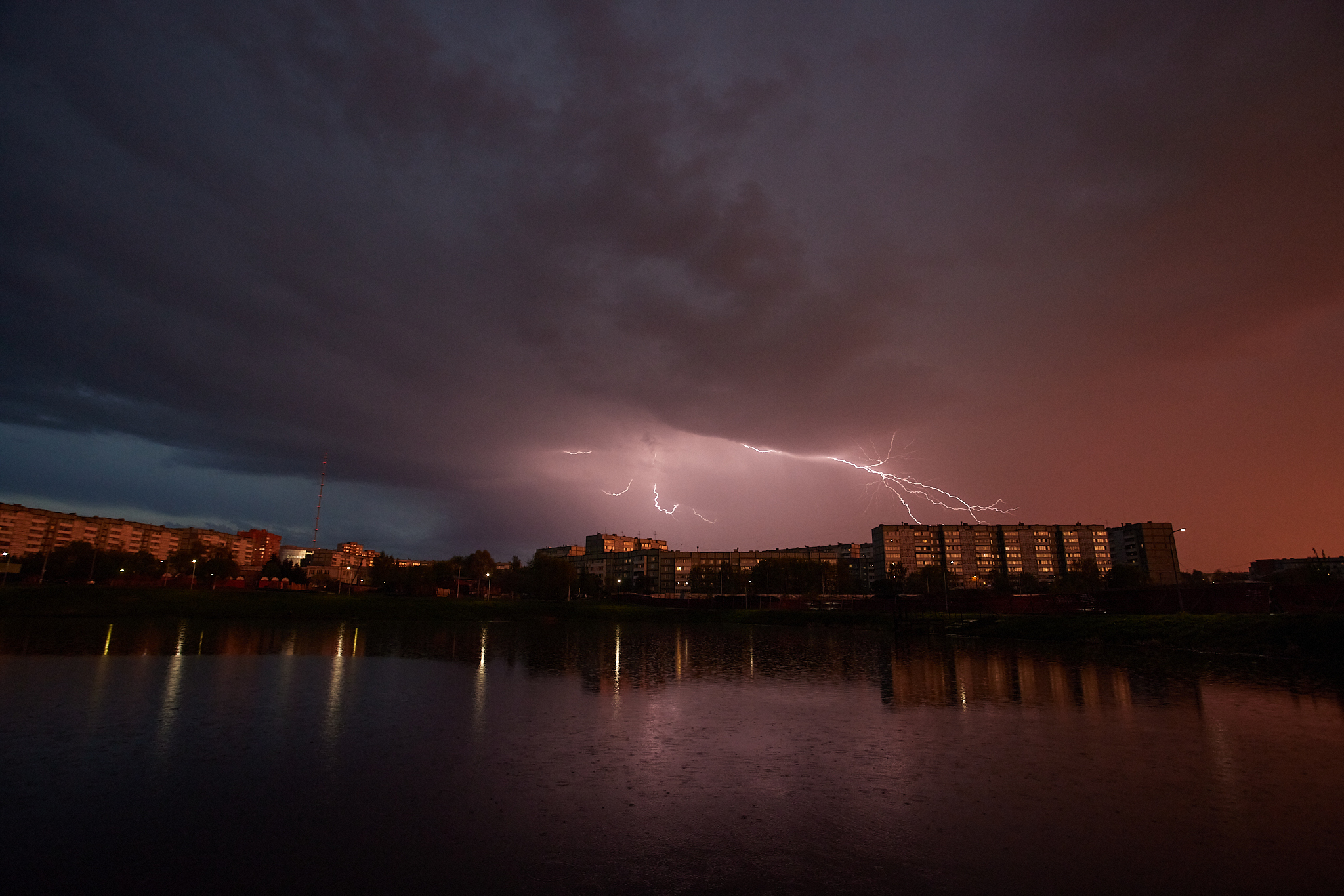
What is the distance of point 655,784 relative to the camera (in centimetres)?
1170

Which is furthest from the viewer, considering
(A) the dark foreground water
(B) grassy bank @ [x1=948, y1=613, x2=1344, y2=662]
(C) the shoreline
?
(C) the shoreline

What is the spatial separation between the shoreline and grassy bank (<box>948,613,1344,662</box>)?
→ 5 cm

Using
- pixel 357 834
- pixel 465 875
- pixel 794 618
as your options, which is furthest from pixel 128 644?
pixel 794 618

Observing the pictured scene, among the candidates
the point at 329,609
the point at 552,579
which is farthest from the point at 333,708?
the point at 552,579

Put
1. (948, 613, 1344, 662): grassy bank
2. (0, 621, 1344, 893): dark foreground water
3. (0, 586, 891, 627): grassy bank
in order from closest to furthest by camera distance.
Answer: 1. (0, 621, 1344, 893): dark foreground water
2. (948, 613, 1344, 662): grassy bank
3. (0, 586, 891, 627): grassy bank

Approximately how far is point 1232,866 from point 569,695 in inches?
674

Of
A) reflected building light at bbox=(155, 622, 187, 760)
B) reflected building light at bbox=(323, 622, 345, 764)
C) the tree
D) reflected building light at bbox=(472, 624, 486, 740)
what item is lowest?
reflected building light at bbox=(472, 624, 486, 740)

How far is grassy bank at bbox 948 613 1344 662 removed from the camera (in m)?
32.9

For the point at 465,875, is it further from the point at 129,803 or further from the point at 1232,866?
the point at 1232,866

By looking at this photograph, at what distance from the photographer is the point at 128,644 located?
34031 mm

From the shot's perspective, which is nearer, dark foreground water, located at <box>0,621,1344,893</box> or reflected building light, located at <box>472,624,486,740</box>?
dark foreground water, located at <box>0,621,1344,893</box>

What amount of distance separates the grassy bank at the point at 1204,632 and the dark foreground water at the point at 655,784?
11.4m

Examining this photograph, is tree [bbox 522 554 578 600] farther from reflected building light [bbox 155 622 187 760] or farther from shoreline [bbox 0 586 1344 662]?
reflected building light [bbox 155 622 187 760]

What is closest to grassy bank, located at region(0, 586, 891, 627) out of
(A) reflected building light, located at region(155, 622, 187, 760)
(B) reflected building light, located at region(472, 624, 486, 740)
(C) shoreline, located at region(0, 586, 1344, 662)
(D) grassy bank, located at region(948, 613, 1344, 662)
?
(C) shoreline, located at region(0, 586, 1344, 662)
